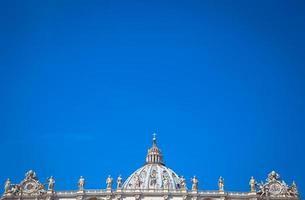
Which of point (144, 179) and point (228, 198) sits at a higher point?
point (144, 179)

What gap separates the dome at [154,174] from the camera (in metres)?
92.0

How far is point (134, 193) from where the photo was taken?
65.1 m

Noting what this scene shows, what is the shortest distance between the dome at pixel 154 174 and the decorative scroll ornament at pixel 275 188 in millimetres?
26063

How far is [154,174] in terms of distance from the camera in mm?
96438

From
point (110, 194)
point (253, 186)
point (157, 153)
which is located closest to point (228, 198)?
point (253, 186)

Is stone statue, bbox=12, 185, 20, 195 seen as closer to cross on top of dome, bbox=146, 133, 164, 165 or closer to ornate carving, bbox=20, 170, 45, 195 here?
ornate carving, bbox=20, 170, 45, 195

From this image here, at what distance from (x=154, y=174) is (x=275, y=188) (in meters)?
34.9

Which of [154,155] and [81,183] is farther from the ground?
[154,155]

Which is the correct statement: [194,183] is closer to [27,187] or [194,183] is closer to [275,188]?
[275,188]

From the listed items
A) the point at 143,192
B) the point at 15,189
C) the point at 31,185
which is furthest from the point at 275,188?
the point at 15,189

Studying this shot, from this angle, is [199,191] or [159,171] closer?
[199,191]

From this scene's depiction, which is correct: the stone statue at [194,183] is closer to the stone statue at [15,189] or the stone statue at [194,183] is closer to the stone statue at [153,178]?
the stone statue at [15,189]

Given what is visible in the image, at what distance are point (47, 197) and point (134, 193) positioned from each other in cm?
1284

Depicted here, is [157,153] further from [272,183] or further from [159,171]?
[272,183]
